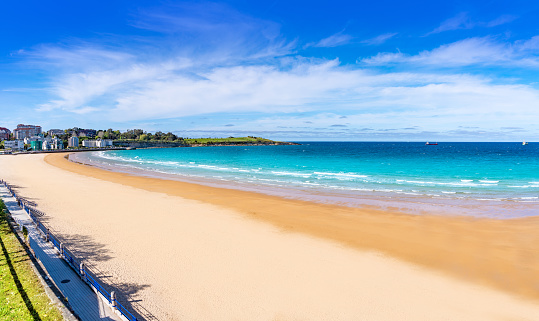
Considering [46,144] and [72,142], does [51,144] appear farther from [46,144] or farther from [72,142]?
[72,142]

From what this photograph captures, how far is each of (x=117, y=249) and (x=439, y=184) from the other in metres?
34.2

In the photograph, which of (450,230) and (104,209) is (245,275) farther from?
(104,209)

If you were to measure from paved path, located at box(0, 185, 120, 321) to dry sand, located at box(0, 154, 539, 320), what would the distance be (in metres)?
1.28

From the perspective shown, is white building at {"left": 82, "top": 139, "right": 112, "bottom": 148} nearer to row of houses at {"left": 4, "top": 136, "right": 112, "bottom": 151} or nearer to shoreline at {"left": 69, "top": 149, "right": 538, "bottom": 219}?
row of houses at {"left": 4, "top": 136, "right": 112, "bottom": 151}

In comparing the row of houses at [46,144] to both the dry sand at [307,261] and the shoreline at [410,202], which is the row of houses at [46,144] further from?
the shoreline at [410,202]

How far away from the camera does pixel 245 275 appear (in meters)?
11.4

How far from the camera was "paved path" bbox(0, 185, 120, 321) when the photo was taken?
837cm

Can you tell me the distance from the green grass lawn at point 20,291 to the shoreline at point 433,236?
38.8 feet

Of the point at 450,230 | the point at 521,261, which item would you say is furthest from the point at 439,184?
the point at 521,261

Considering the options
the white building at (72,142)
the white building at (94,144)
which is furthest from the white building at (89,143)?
the white building at (72,142)

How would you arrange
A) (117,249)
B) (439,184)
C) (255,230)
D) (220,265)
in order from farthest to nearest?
(439,184), (255,230), (117,249), (220,265)

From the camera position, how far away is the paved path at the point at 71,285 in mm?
8367

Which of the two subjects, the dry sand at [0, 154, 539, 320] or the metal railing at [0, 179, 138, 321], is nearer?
the metal railing at [0, 179, 138, 321]

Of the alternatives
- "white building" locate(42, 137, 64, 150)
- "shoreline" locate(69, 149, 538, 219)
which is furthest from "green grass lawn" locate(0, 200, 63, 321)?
"white building" locate(42, 137, 64, 150)
